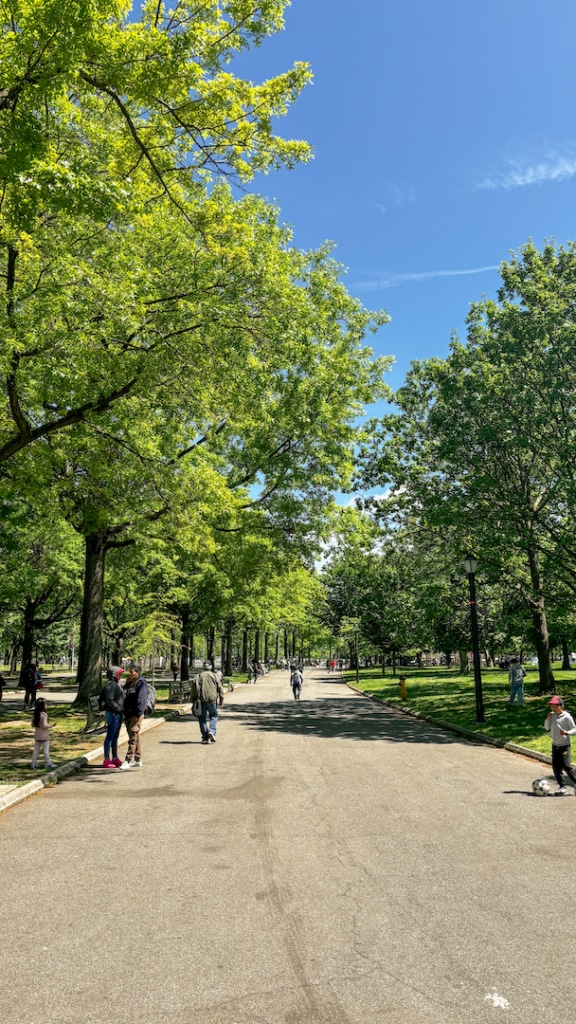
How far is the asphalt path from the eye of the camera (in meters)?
3.65

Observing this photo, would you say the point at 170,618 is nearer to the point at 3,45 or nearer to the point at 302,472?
the point at 302,472

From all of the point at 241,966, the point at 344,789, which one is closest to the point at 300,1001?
the point at 241,966

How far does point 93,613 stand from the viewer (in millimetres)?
18625

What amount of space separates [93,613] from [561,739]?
13.2m

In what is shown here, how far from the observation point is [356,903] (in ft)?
16.8

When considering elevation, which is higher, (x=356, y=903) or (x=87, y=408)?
(x=87, y=408)

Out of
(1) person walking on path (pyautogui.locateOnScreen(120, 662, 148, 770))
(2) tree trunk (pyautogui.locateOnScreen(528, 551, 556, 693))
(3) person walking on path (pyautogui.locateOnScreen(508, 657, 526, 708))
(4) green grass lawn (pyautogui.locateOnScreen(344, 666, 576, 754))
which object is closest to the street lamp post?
(4) green grass lawn (pyautogui.locateOnScreen(344, 666, 576, 754))

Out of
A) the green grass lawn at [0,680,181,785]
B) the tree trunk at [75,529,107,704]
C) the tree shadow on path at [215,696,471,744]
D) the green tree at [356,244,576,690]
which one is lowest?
the tree shadow on path at [215,696,471,744]

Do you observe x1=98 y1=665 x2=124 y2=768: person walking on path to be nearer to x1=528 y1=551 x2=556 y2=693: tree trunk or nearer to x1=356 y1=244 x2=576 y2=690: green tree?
x1=356 y1=244 x2=576 y2=690: green tree

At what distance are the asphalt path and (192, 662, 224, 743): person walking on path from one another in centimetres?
461

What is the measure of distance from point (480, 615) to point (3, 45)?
116 ft

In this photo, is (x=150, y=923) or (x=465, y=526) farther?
(x=465, y=526)

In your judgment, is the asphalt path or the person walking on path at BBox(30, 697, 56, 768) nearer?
the asphalt path

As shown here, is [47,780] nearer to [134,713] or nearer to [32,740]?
[134,713]
